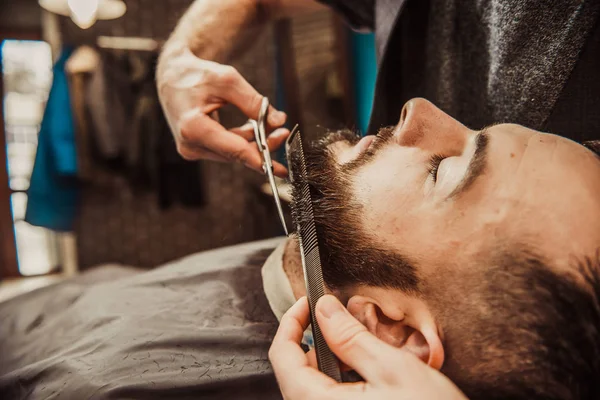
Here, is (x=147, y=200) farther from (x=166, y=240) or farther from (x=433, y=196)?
(x=433, y=196)

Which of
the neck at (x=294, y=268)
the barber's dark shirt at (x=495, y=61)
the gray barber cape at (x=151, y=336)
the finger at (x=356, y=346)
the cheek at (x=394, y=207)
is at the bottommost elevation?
the gray barber cape at (x=151, y=336)

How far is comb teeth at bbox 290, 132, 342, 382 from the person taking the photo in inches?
21.7

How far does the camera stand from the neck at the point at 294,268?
0.88m

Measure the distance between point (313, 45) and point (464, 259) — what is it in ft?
7.21

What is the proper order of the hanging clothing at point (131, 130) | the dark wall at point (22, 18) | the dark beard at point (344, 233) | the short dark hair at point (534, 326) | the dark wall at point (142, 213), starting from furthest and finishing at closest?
the dark wall at point (22, 18) → the dark wall at point (142, 213) → the hanging clothing at point (131, 130) → the dark beard at point (344, 233) → the short dark hair at point (534, 326)

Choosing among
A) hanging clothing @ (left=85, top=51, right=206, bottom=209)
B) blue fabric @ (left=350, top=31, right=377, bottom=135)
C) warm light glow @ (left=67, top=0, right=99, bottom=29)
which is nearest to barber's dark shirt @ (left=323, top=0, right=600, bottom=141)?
blue fabric @ (left=350, top=31, right=377, bottom=135)

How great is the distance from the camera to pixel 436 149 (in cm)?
72

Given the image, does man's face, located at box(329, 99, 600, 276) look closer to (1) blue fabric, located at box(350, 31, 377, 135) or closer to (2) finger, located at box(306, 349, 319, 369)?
(2) finger, located at box(306, 349, 319, 369)

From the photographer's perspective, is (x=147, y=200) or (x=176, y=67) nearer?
(x=176, y=67)

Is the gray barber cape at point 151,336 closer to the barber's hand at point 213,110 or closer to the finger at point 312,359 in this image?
the finger at point 312,359

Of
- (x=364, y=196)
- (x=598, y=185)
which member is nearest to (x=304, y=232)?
(x=364, y=196)

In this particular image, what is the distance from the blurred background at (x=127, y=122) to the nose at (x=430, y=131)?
128cm

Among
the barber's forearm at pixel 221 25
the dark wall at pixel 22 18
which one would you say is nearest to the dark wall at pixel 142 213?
the dark wall at pixel 22 18

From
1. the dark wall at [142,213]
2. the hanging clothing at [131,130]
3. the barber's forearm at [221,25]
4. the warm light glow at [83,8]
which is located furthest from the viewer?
the dark wall at [142,213]
